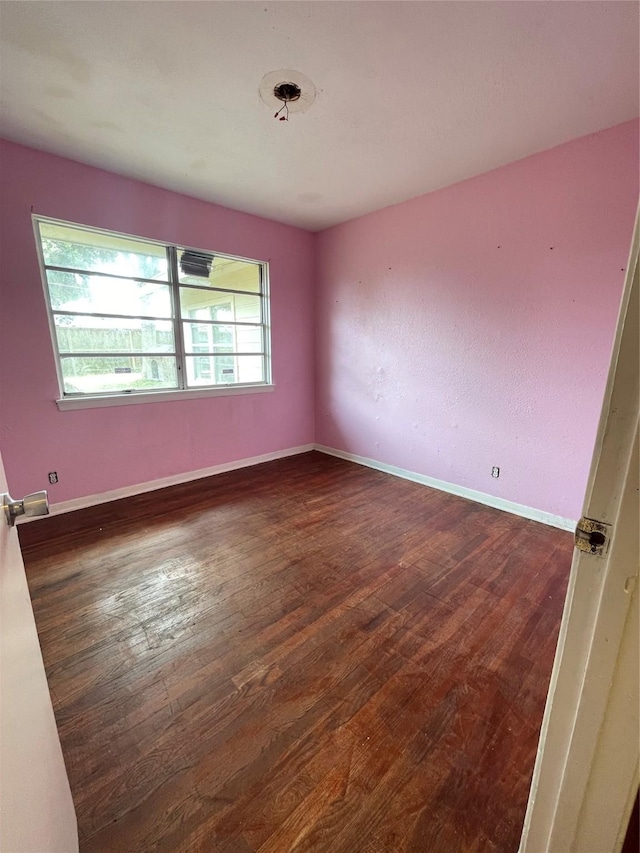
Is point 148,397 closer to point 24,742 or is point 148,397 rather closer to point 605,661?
point 24,742

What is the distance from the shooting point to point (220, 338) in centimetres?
367

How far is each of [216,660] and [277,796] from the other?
0.57 meters

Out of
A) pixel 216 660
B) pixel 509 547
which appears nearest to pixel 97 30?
pixel 216 660

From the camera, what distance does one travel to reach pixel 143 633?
1680mm

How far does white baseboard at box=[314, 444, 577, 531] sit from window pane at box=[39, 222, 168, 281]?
110 inches

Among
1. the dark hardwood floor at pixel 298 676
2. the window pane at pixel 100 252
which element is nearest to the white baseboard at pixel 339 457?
the dark hardwood floor at pixel 298 676

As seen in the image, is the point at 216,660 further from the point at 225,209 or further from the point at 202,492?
the point at 225,209

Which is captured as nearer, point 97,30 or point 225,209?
point 97,30

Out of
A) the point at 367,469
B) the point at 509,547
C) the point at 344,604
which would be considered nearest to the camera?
the point at 344,604

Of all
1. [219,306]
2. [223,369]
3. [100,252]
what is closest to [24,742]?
[100,252]

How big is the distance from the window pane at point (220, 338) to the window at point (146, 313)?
0.03 feet

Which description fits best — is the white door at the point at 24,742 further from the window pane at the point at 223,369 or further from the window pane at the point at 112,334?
the window pane at the point at 223,369

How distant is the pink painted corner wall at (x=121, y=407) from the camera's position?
2.47m

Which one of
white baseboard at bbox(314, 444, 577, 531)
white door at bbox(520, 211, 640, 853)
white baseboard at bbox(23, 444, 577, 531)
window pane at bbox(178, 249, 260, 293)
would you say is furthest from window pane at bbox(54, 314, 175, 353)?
white door at bbox(520, 211, 640, 853)
